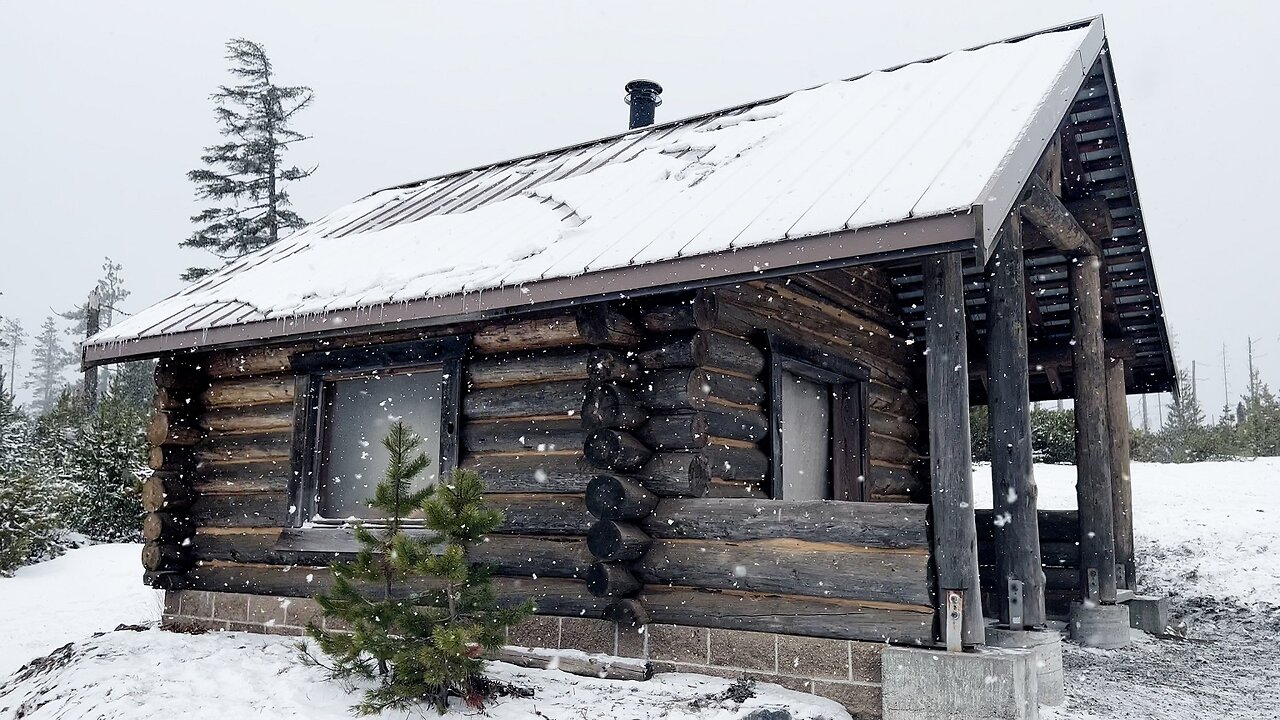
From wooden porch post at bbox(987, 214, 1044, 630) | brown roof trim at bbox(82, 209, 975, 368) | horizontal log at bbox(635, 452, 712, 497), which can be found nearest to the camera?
brown roof trim at bbox(82, 209, 975, 368)

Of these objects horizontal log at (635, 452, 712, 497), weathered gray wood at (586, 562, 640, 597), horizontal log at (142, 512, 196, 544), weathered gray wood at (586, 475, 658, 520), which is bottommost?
weathered gray wood at (586, 562, 640, 597)

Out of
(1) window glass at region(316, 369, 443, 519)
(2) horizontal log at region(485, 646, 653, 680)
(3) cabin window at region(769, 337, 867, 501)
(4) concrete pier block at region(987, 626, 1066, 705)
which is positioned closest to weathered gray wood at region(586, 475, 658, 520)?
(2) horizontal log at region(485, 646, 653, 680)

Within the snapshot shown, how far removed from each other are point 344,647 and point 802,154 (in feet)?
15.3

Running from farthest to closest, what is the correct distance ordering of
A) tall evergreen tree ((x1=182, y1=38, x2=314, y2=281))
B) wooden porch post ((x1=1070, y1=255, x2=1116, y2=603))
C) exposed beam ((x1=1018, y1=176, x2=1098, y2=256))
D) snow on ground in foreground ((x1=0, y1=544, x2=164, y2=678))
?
1. tall evergreen tree ((x1=182, y1=38, x2=314, y2=281))
2. snow on ground in foreground ((x1=0, y1=544, x2=164, y2=678))
3. wooden porch post ((x1=1070, y1=255, x2=1116, y2=603))
4. exposed beam ((x1=1018, y1=176, x2=1098, y2=256))

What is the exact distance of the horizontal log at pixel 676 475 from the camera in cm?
660

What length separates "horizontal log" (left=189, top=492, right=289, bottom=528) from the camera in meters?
8.86

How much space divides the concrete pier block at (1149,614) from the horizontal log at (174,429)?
31.6 feet

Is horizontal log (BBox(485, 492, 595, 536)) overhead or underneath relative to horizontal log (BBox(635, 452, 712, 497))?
underneath

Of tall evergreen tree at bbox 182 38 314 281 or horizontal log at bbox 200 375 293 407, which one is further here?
tall evergreen tree at bbox 182 38 314 281

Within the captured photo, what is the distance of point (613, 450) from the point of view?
650 cm

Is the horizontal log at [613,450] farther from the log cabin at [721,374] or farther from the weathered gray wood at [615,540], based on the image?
the weathered gray wood at [615,540]

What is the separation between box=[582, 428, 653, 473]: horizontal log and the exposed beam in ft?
10.7

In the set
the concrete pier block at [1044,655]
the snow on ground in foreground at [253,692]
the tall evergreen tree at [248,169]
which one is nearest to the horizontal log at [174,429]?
the snow on ground in foreground at [253,692]

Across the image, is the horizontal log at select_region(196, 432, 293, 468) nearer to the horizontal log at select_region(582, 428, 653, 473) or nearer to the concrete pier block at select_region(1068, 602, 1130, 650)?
the horizontal log at select_region(582, 428, 653, 473)
